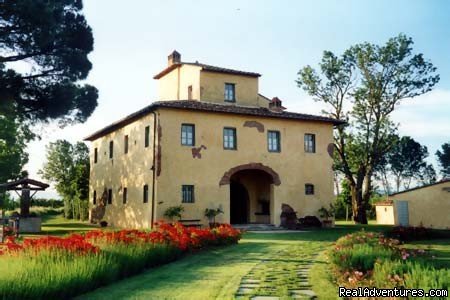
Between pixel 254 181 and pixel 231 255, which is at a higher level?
pixel 254 181

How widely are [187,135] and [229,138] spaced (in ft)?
8.44

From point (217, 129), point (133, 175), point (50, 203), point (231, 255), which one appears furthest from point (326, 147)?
point (50, 203)

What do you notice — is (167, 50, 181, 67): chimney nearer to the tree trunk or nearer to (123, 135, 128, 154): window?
(123, 135, 128, 154): window

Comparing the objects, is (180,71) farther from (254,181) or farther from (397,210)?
(397,210)

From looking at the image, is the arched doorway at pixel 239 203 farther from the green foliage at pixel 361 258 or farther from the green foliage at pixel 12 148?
the green foliage at pixel 361 258

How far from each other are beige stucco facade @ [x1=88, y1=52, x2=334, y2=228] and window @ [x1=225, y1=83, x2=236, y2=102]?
0.94ft

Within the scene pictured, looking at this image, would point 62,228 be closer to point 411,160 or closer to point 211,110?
point 211,110

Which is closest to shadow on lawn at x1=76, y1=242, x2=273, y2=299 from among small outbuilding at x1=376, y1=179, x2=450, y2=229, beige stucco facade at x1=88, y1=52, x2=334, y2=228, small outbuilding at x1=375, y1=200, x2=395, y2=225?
beige stucco facade at x1=88, y1=52, x2=334, y2=228

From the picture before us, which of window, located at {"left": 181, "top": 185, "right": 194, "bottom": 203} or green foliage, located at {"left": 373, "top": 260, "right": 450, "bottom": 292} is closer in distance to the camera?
green foliage, located at {"left": 373, "top": 260, "right": 450, "bottom": 292}

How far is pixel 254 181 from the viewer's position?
90.4 feet

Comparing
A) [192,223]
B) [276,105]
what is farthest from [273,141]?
[192,223]

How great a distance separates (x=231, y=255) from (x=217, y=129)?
13055 millimetres

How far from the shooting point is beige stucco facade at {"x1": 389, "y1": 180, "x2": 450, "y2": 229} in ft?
100

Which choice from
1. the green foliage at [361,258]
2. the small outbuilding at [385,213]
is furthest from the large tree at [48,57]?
the small outbuilding at [385,213]
